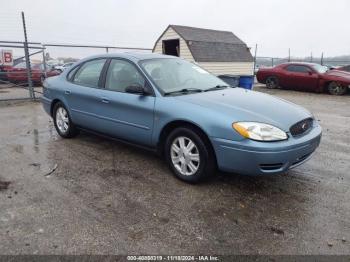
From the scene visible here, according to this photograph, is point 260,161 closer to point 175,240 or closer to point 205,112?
point 205,112

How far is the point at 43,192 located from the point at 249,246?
2294 millimetres

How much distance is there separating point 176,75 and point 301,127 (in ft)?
5.87

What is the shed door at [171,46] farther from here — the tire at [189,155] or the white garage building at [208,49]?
the tire at [189,155]

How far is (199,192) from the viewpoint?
3670 mm

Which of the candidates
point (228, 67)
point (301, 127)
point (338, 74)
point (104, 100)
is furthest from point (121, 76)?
point (228, 67)

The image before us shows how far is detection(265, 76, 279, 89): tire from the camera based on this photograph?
15.5 meters

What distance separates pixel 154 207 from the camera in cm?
334

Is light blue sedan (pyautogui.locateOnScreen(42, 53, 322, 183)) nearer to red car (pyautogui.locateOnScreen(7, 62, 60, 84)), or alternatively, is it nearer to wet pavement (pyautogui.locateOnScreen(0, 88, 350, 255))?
wet pavement (pyautogui.locateOnScreen(0, 88, 350, 255))

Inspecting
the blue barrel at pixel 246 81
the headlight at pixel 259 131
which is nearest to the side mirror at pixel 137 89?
the headlight at pixel 259 131

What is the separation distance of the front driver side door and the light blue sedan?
1cm

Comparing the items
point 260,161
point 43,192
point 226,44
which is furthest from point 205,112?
point 226,44

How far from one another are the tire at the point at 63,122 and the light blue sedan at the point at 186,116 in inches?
4.9

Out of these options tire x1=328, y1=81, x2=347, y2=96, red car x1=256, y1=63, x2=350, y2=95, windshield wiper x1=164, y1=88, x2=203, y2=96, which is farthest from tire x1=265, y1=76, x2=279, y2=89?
windshield wiper x1=164, y1=88, x2=203, y2=96

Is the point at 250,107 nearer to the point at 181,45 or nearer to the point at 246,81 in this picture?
the point at 246,81
